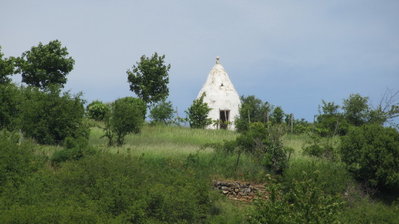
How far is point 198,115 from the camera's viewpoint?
122 feet

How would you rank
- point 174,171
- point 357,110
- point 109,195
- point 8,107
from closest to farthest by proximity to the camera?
point 109,195 < point 174,171 < point 8,107 < point 357,110

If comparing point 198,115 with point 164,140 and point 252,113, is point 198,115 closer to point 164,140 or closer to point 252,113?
point 252,113

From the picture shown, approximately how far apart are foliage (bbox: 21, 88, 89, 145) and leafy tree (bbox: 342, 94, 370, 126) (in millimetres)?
17741

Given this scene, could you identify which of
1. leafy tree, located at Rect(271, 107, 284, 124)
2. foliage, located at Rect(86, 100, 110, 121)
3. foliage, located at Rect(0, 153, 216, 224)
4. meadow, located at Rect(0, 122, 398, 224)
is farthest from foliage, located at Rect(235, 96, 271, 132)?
foliage, located at Rect(0, 153, 216, 224)

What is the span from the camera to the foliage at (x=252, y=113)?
35.6 m

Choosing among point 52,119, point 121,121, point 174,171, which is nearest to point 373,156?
point 174,171

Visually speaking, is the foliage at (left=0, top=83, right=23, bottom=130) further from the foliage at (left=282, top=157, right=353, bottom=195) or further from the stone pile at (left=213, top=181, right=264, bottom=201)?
the foliage at (left=282, top=157, right=353, bottom=195)

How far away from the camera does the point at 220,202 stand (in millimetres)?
19266

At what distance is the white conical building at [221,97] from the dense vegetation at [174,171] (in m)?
6.72

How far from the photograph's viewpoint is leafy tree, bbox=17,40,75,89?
37.9 metres

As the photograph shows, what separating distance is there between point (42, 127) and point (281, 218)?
49.5 feet

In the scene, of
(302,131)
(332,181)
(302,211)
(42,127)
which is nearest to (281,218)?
(302,211)

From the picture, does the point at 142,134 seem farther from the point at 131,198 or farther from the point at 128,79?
the point at 131,198

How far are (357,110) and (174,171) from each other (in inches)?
763
